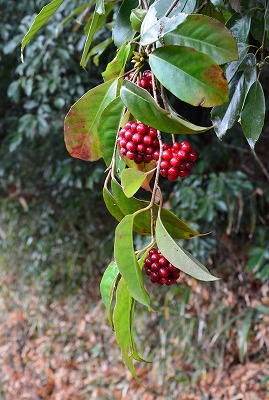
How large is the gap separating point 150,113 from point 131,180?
0.22 ft

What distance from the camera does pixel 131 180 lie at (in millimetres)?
508

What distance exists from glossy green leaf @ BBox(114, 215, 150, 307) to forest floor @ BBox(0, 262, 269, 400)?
5.44ft

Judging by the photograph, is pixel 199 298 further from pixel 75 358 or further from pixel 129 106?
pixel 129 106

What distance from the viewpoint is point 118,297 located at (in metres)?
0.52

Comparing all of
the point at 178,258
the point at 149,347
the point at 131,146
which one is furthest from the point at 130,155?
the point at 149,347

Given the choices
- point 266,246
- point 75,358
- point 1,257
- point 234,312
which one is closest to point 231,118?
point 266,246

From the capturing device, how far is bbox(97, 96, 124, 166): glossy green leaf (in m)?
0.55

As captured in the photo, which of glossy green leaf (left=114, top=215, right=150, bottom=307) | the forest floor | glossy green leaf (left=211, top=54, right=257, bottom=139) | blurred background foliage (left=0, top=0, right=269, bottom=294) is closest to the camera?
glossy green leaf (left=114, top=215, right=150, bottom=307)

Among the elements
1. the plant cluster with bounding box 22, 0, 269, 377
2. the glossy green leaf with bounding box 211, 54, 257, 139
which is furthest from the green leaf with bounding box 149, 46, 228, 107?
the glossy green leaf with bounding box 211, 54, 257, 139

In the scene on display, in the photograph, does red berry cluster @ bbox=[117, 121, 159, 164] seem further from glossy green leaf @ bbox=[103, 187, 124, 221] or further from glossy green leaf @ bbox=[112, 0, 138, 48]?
glossy green leaf @ bbox=[112, 0, 138, 48]

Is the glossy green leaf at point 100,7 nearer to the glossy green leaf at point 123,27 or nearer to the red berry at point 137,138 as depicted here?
the glossy green leaf at point 123,27

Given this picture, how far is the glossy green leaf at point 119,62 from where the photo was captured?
571 millimetres

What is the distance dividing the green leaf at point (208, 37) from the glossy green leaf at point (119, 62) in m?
0.06

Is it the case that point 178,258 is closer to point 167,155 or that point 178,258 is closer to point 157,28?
point 167,155
